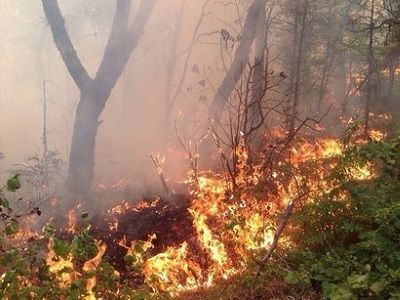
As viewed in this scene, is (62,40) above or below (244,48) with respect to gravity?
below

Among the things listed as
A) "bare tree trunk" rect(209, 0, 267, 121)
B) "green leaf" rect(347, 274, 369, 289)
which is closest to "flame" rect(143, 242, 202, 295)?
"green leaf" rect(347, 274, 369, 289)

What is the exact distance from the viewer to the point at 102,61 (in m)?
9.84

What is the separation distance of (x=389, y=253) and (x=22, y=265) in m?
3.20

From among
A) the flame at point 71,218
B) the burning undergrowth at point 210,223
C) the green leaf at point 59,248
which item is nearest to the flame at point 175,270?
the burning undergrowth at point 210,223

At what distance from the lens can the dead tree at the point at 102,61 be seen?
9609 millimetres

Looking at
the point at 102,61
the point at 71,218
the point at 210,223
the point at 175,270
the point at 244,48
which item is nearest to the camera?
the point at 175,270

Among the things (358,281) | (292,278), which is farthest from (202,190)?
(358,281)

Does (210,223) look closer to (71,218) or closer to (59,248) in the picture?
(71,218)

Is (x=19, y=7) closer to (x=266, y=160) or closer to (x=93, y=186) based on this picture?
(x=93, y=186)

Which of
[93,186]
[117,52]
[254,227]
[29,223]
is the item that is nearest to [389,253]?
[254,227]

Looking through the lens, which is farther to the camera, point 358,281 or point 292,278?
point 292,278

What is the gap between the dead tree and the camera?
9609 millimetres

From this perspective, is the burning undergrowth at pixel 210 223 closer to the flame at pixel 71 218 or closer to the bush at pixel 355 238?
the flame at pixel 71 218

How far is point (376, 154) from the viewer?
4.02 m
